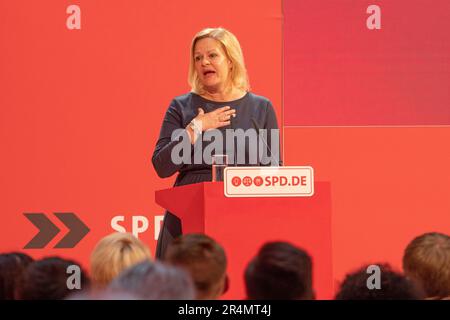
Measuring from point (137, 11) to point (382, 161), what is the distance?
1.68 metres

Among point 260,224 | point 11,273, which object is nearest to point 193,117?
point 260,224

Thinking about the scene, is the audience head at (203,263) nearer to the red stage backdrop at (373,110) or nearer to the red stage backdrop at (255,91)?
the red stage backdrop at (255,91)

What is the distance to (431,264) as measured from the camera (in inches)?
113

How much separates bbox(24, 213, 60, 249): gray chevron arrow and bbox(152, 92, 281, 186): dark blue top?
132cm

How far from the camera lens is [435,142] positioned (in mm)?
5312

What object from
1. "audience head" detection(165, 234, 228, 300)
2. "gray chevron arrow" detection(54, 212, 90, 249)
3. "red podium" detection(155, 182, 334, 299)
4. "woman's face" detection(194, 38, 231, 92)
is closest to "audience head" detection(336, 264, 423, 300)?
"audience head" detection(165, 234, 228, 300)

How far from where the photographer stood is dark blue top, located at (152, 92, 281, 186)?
3.84 m

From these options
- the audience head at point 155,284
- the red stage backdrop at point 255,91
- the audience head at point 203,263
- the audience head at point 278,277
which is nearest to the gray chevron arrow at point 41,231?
the red stage backdrop at point 255,91

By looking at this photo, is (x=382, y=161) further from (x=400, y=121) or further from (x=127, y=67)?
(x=127, y=67)

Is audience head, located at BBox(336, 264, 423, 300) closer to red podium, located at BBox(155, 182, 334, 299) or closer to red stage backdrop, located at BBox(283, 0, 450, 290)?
red podium, located at BBox(155, 182, 334, 299)

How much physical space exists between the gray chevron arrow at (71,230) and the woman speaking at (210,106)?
128cm

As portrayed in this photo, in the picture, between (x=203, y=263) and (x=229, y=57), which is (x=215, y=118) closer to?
(x=229, y=57)

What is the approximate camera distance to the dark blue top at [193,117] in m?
A: 3.84

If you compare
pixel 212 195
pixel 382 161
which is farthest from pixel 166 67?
pixel 212 195
